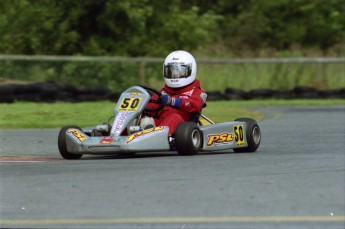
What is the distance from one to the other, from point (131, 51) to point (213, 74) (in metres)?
3.27

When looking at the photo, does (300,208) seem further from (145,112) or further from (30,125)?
(30,125)

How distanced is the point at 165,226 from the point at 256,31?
104ft

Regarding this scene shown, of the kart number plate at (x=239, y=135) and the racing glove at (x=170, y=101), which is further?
the kart number plate at (x=239, y=135)

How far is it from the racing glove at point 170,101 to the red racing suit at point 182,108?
6 cm

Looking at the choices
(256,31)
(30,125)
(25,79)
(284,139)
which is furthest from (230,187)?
(256,31)

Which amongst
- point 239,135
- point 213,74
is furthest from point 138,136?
point 213,74

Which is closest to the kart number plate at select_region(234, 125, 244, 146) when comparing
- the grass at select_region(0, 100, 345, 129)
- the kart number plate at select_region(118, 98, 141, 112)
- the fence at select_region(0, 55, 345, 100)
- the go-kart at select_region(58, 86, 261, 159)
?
the go-kart at select_region(58, 86, 261, 159)

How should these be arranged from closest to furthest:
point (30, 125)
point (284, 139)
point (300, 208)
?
1. point (300, 208)
2. point (284, 139)
3. point (30, 125)

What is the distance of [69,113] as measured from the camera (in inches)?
802

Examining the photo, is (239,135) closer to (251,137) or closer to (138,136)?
(251,137)

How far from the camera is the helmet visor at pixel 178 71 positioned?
12.6 meters

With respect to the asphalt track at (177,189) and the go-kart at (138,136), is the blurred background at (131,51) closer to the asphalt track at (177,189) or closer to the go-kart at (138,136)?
the go-kart at (138,136)

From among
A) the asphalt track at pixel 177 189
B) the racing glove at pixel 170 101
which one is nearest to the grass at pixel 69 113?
the asphalt track at pixel 177 189

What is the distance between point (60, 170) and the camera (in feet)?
33.9
